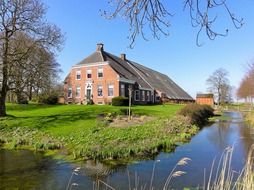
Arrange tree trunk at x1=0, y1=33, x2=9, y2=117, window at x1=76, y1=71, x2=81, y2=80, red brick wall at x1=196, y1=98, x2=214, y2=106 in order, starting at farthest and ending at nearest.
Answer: red brick wall at x1=196, y1=98, x2=214, y2=106 → window at x1=76, y1=71, x2=81, y2=80 → tree trunk at x1=0, y1=33, x2=9, y2=117

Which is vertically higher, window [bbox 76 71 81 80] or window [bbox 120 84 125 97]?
window [bbox 76 71 81 80]

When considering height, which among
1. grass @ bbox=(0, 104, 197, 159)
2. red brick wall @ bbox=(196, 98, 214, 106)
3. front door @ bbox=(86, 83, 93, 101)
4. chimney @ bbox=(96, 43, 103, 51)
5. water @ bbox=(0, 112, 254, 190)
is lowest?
water @ bbox=(0, 112, 254, 190)

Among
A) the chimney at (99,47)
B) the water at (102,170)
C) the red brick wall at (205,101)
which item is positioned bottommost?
the water at (102,170)

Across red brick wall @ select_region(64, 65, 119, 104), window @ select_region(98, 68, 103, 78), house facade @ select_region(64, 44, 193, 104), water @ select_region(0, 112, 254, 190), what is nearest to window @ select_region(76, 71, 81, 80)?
house facade @ select_region(64, 44, 193, 104)

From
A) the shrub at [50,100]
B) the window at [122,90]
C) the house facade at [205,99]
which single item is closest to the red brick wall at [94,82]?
the window at [122,90]

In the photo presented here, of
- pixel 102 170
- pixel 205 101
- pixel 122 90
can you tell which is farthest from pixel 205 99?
pixel 102 170

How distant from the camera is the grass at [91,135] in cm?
1472

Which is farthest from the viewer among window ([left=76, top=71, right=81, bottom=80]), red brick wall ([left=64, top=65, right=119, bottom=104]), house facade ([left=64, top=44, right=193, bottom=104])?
window ([left=76, top=71, right=81, bottom=80])

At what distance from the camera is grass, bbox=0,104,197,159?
48.3 feet

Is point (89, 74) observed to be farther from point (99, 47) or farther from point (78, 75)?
point (99, 47)

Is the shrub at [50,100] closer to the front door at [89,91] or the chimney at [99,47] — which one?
the front door at [89,91]

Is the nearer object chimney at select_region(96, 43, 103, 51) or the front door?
the front door

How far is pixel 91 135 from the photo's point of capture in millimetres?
18047

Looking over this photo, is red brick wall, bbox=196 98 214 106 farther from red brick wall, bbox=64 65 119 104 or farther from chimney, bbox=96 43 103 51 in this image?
red brick wall, bbox=64 65 119 104
